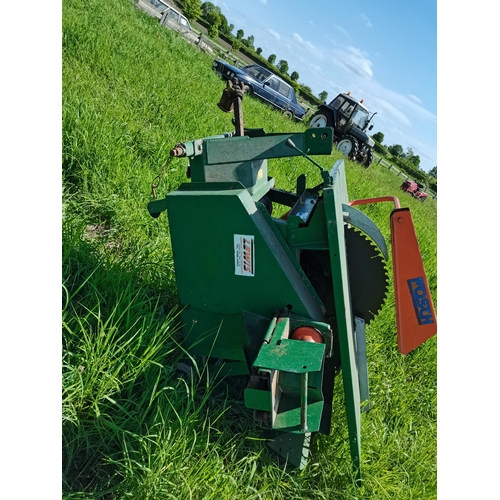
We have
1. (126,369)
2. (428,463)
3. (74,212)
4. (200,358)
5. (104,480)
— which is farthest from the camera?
(74,212)

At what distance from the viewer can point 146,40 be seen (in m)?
7.50

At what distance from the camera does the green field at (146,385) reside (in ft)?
5.71

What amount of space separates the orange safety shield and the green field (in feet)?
2.37

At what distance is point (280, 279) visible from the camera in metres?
1.91

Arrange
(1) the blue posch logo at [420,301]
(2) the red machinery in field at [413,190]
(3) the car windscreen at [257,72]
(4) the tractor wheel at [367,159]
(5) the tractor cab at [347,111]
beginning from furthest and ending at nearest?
(2) the red machinery in field at [413,190] < (4) the tractor wheel at [367,159] < (3) the car windscreen at [257,72] < (5) the tractor cab at [347,111] < (1) the blue posch logo at [420,301]

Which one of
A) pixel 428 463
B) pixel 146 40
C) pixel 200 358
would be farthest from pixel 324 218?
pixel 146 40

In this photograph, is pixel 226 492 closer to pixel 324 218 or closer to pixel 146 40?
pixel 324 218

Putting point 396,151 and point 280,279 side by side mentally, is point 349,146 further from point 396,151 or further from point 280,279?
point 396,151

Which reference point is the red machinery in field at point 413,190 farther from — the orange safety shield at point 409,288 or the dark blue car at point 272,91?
the orange safety shield at point 409,288

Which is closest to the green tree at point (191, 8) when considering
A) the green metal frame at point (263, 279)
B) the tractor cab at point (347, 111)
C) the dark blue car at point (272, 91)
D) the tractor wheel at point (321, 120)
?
the dark blue car at point (272, 91)

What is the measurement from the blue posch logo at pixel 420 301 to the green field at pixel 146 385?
808 mm

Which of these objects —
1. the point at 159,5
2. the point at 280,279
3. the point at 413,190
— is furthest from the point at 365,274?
the point at 413,190

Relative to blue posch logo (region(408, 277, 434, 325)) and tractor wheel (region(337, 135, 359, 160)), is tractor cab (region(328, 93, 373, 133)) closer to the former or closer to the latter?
tractor wheel (region(337, 135, 359, 160))

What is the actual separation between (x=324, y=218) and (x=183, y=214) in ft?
2.23
